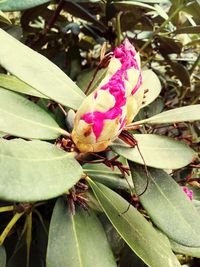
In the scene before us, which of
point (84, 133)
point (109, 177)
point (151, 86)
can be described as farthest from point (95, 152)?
point (151, 86)

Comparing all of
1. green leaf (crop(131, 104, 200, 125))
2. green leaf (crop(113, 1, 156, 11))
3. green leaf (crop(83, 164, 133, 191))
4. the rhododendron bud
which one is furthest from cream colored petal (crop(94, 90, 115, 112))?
green leaf (crop(113, 1, 156, 11))

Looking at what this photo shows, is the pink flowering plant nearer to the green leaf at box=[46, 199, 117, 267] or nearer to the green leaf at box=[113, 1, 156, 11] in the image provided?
the green leaf at box=[46, 199, 117, 267]

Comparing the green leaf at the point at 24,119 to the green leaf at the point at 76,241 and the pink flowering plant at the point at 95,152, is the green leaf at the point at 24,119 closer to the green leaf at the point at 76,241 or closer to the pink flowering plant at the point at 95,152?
the pink flowering plant at the point at 95,152

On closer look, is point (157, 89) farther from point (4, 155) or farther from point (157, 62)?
point (157, 62)

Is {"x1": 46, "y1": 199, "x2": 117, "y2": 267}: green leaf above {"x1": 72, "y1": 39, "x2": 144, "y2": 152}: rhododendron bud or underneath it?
underneath

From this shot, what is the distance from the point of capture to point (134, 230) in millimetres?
591

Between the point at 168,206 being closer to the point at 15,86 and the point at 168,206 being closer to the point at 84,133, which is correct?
the point at 84,133

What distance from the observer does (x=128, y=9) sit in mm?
955

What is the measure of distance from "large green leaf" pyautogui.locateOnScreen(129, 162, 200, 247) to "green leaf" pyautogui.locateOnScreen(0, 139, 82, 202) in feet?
0.36

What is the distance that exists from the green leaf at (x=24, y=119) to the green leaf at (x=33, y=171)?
3cm

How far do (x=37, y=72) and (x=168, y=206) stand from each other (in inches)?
9.5

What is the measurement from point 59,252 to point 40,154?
0.51ft

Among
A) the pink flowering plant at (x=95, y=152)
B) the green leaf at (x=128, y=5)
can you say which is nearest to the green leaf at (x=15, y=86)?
the pink flowering plant at (x=95, y=152)

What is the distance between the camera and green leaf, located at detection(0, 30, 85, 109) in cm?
53
